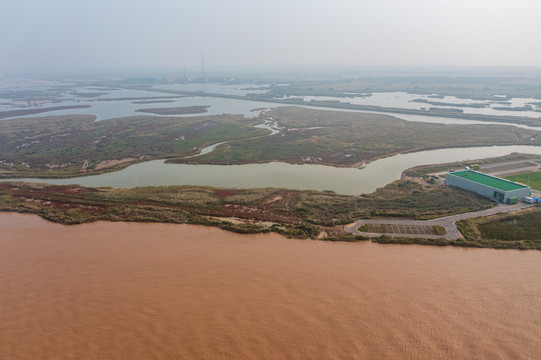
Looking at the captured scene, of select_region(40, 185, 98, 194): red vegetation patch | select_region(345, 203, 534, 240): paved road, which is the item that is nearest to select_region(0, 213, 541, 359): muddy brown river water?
select_region(345, 203, 534, 240): paved road

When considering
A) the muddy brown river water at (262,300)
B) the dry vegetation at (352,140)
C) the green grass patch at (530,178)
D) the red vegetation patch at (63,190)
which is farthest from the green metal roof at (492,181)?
the red vegetation patch at (63,190)

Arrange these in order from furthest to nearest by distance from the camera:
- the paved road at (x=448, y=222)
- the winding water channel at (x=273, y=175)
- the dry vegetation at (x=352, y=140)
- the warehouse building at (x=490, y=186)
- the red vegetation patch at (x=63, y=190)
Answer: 1. the dry vegetation at (x=352, y=140)
2. the winding water channel at (x=273, y=175)
3. the red vegetation patch at (x=63, y=190)
4. the warehouse building at (x=490, y=186)
5. the paved road at (x=448, y=222)

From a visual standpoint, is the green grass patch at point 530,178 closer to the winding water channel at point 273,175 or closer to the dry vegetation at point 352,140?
the winding water channel at point 273,175

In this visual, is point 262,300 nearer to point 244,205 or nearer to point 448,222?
point 244,205

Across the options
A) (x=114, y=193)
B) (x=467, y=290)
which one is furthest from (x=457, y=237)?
(x=114, y=193)

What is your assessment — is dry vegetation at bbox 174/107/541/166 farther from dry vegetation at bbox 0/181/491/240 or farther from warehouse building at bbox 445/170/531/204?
warehouse building at bbox 445/170/531/204

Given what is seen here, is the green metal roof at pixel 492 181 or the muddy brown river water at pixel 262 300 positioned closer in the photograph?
the muddy brown river water at pixel 262 300
